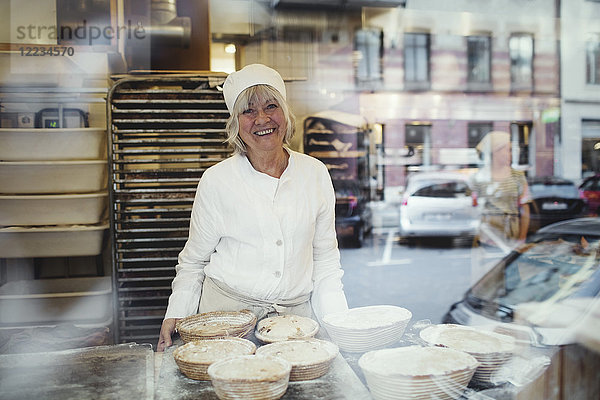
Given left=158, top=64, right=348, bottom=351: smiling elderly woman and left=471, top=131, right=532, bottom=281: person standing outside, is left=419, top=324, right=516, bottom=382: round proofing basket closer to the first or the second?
left=158, top=64, right=348, bottom=351: smiling elderly woman

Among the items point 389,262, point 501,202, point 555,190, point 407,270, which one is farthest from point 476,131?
point 407,270

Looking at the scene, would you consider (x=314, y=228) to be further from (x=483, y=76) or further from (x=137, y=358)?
(x=483, y=76)

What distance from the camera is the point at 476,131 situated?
465 inches

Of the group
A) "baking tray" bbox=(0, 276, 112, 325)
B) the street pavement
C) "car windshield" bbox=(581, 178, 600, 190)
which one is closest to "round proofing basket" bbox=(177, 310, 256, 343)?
"baking tray" bbox=(0, 276, 112, 325)

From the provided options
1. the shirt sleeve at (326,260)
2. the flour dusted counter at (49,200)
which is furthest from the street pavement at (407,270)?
the shirt sleeve at (326,260)

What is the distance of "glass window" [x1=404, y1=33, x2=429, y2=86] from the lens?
37.5 ft

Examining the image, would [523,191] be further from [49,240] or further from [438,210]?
[49,240]

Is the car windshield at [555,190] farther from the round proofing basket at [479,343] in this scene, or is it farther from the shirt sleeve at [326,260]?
the round proofing basket at [479,343]

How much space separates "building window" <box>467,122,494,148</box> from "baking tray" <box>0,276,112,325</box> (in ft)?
33.0

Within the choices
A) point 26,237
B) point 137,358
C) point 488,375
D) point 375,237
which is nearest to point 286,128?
point 137,358

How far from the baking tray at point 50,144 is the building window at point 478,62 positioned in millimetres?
9751

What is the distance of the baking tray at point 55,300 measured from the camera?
2693mm

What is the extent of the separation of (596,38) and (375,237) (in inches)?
213

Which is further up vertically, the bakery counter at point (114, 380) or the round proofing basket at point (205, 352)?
the round proofing basket at point (205, 352)
